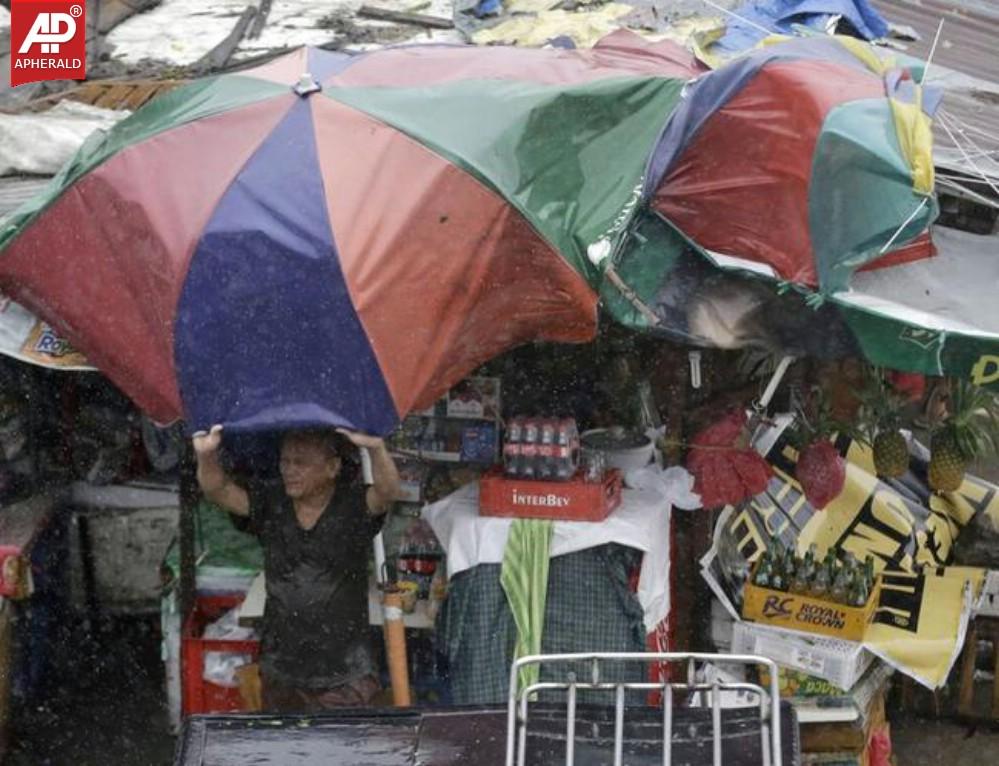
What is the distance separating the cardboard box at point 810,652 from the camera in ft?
23.0

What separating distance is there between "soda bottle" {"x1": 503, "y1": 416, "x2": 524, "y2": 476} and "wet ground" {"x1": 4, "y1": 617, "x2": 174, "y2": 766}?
235 cm

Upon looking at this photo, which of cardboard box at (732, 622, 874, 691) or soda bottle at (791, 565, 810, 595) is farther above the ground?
soda bottle at (791, 565, 810, 595)

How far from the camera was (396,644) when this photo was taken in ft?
22.0

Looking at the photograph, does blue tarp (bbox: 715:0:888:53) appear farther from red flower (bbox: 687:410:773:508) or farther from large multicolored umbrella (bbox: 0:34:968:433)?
red flower (bbox: 687:410:773:508)

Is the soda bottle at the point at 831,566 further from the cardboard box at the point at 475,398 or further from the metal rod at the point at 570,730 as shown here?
the metal rod at the point at 570,730

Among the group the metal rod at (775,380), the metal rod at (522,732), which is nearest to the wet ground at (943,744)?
the metal rod at (775,380)

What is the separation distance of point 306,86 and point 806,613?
2978 millimetres

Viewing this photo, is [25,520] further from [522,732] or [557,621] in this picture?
[522,732]

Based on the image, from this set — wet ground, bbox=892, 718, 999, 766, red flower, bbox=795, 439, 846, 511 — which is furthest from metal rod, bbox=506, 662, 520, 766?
wet ground, bbox=892, 718, 999, 766

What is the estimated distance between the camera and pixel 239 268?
584cm

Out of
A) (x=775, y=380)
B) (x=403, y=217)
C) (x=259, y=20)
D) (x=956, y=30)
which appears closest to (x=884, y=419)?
(x=775, y=380)

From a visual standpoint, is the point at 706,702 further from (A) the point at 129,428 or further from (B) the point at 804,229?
(A) the point at 129,428

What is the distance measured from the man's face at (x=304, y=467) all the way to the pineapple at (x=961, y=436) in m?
2.56

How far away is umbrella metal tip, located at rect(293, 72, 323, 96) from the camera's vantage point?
6.24 meters
